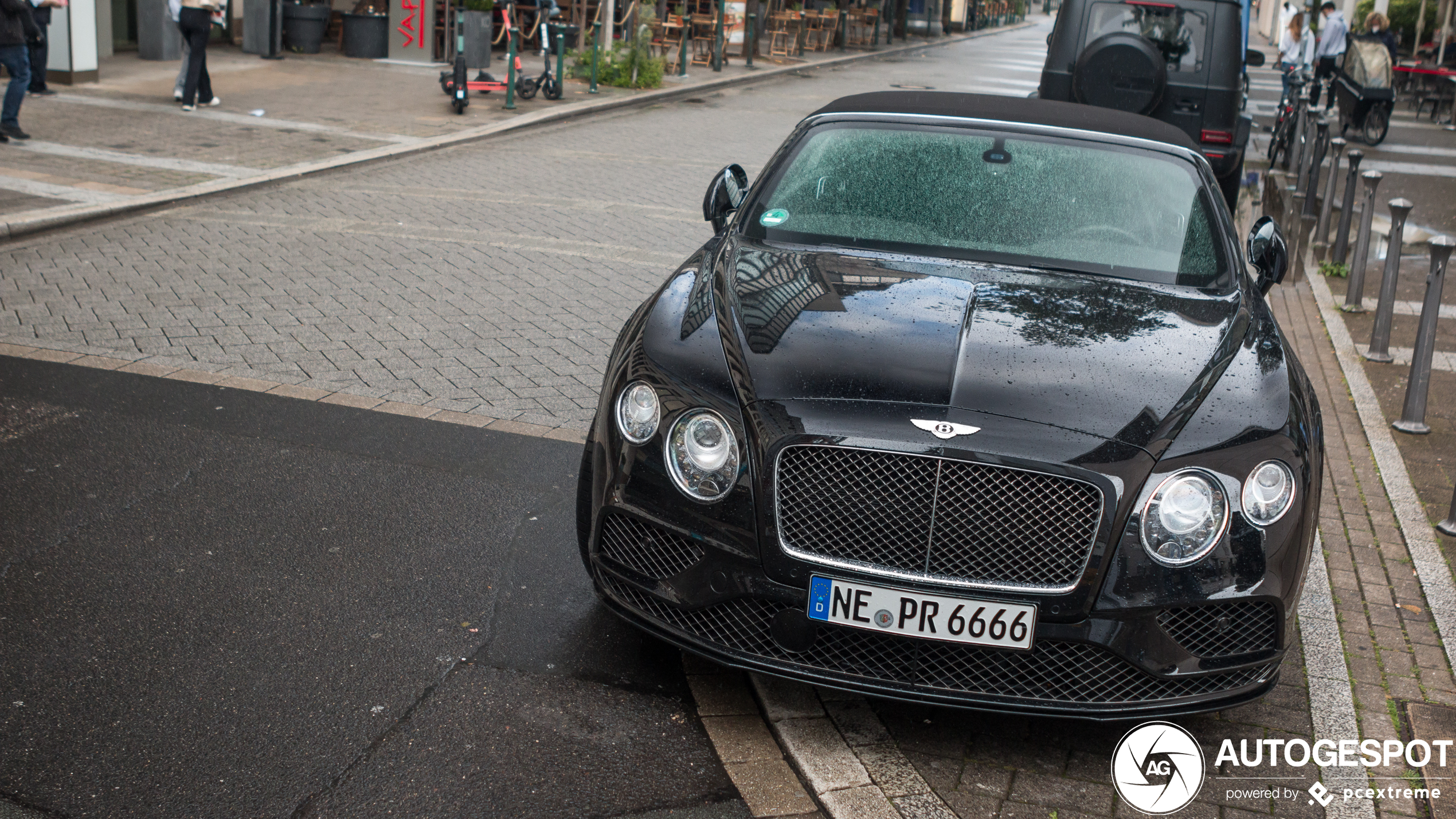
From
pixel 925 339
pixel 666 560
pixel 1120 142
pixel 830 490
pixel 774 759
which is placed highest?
pixel 1120 142

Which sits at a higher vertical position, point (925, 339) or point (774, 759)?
point (925, 339)

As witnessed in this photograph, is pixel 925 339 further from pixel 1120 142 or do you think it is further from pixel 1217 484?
pixel 1120 142

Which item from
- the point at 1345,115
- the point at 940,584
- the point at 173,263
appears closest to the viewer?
the point at 940,584

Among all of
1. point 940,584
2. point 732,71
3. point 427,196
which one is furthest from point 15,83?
point 732,71

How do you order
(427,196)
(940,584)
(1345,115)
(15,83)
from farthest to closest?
(1345,115) < (15,83) < (427,196) < (940,584)

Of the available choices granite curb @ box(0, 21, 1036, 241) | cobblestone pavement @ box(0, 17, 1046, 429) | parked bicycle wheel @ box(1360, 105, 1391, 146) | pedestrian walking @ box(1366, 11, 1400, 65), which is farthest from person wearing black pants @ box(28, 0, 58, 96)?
pedestrian walking @ box(1366, 11, 1400, 65)

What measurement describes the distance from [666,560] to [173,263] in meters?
6.40

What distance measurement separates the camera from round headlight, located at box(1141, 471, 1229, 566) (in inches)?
126

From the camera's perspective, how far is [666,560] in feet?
11.4

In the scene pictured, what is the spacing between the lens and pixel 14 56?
41.7ft

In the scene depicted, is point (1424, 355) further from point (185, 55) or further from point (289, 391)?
point (185, 55)

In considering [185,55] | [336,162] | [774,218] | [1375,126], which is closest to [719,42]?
[1375,126]

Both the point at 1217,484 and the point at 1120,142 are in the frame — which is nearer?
the point at 1217,484

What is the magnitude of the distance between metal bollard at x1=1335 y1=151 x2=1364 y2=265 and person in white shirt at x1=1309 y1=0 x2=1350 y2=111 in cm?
1256
